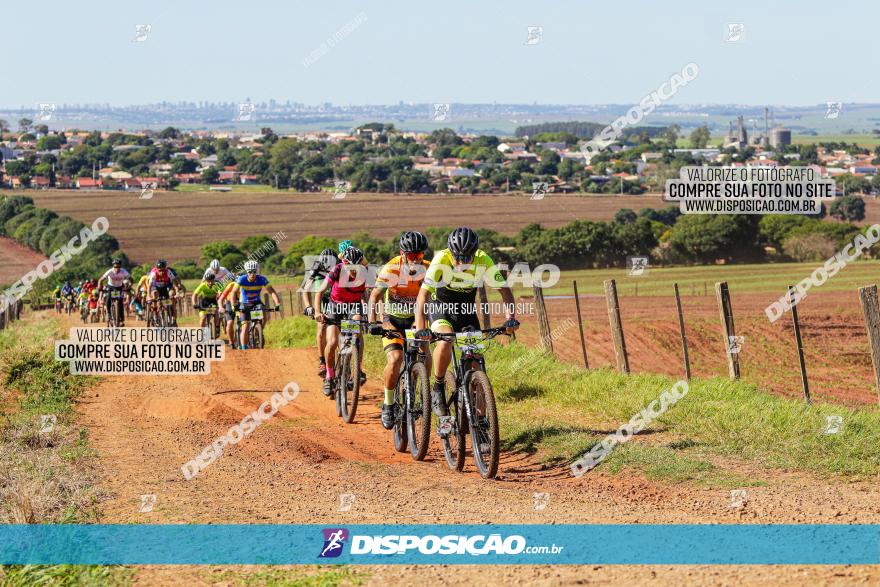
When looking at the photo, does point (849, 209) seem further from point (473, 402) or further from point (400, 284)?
point (473, 402)

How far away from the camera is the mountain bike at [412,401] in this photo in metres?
10.9

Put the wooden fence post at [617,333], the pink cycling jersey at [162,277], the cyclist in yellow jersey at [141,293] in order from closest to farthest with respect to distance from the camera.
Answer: the wooden fence post at [617,333] < the pink cycling jersey at [162,277] < the cyclist in yellow jersey at [141,293]

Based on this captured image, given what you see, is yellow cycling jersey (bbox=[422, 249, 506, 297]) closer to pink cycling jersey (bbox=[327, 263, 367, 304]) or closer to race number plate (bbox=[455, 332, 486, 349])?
race number plate (bbox=[455, 332, 486, 349])

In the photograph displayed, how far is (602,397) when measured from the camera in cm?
1369

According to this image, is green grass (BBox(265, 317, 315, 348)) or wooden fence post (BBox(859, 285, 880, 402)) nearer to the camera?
wooden fence post (BBox(859, 285, 880, 402))

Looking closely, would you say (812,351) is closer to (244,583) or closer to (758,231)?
(244,583)

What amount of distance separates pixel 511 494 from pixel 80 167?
16347cm

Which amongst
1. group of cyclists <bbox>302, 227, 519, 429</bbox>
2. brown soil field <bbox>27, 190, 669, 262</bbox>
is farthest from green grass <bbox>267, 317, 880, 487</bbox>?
brown soil field <bbox>27, 190, 669, 262</bbox>

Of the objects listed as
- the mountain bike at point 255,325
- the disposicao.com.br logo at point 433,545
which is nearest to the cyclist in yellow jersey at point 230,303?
the mountain bike at point 255,325

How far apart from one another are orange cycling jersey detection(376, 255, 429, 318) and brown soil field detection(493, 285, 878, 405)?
35.2 feet

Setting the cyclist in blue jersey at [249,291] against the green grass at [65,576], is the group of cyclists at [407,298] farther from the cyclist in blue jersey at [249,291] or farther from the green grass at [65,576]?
the cyclist in blue jersey at [249,291]

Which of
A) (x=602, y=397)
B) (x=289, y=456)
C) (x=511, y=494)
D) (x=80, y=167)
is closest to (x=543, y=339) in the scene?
(x=602, y=397)

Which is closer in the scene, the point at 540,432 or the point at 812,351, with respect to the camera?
the point at 540,432

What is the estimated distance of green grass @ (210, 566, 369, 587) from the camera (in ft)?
22.6
